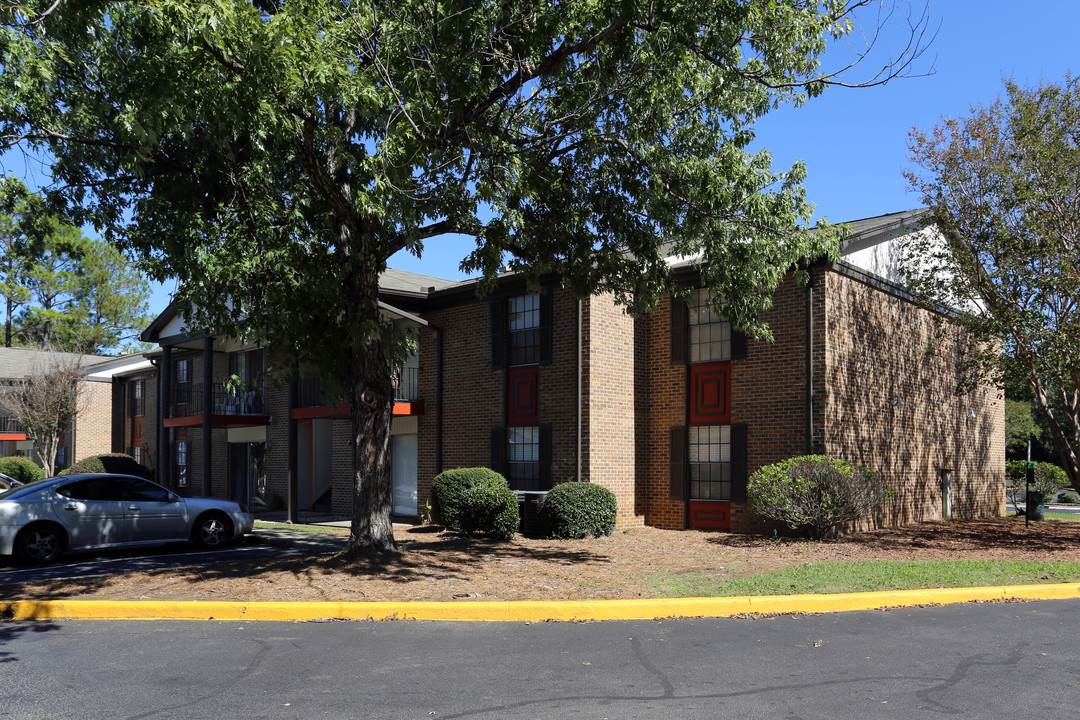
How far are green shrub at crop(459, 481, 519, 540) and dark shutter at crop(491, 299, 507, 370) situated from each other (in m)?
3.81

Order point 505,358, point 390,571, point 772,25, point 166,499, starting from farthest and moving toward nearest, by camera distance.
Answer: point 505,358 < point 166,499 < point 390,571 < point 772,25

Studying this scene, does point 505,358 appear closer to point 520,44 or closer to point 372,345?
point 372,345

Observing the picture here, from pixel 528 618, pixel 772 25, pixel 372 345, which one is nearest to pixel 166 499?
pixel 372 345

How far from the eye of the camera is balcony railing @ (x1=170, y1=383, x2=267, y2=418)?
26.6 meters

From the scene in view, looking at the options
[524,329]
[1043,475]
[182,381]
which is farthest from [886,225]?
[182,381]

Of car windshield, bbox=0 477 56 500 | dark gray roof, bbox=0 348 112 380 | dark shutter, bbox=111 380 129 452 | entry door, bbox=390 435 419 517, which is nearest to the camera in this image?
car windshield, bbox=0 477 56 500

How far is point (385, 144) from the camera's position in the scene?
9648 millimetres

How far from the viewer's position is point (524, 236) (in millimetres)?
12930

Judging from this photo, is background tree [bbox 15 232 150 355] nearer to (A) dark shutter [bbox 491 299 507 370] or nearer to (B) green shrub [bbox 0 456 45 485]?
(B) green shrub [bbox 0 456 45 485]

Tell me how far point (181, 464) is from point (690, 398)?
21.7 m

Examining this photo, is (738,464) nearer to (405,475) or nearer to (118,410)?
(405,475)

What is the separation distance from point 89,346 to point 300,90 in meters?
51.3

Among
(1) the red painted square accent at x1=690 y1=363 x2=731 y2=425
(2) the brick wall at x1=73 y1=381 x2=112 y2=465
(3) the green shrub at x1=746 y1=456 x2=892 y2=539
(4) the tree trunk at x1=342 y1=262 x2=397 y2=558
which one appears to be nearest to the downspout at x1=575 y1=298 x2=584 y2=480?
(1) the red painted square accent at x1=690 y1=363 x2=731 y2=425

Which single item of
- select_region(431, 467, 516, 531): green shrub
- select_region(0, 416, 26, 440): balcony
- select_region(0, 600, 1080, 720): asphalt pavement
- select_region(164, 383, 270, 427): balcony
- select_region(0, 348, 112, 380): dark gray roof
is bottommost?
select_region(0, 600, 1080, 720): asphalt pavement
